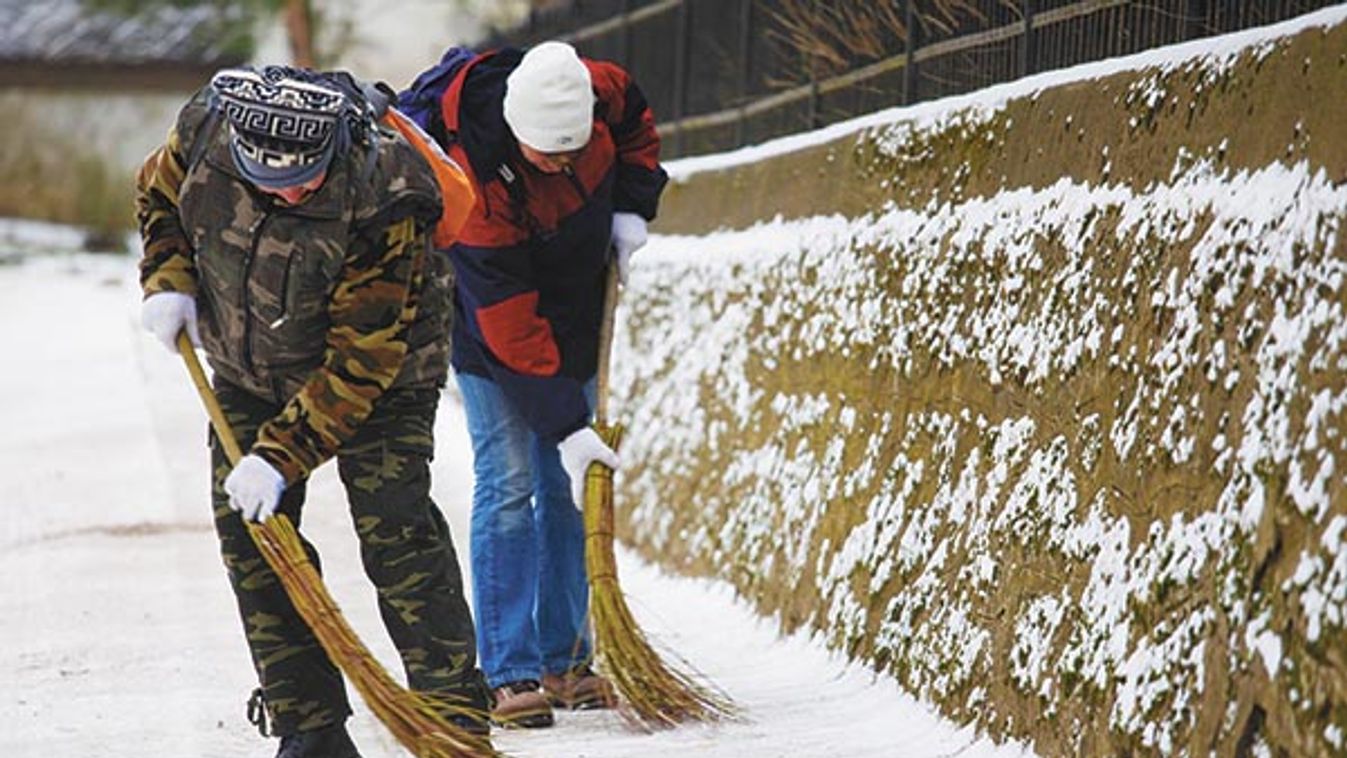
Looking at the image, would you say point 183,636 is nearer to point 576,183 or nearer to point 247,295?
point 576,183

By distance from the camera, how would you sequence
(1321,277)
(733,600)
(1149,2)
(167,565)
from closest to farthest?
(1321,277) < (1149,2) < (733,600) < (167,565)

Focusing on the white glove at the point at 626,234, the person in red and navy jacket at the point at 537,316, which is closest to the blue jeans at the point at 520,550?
the person in red and navy jacket at the point at 537,316

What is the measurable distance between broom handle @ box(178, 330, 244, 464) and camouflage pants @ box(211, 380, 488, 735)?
0.06 meters

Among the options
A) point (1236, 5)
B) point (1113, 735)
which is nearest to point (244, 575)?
point (1113, 735)

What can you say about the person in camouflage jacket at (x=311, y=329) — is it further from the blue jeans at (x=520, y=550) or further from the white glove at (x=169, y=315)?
the blue jeans at (x=520, y=550)

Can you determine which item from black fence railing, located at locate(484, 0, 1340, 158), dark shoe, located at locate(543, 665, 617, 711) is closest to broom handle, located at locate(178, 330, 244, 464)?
dark shoe, located at locate(543, 665, 617, 711)

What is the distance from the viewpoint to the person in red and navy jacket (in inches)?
252

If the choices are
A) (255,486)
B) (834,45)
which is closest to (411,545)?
(255,486)

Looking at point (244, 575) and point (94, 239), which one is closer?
point (244, 575)

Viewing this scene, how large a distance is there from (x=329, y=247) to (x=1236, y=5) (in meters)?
1.93

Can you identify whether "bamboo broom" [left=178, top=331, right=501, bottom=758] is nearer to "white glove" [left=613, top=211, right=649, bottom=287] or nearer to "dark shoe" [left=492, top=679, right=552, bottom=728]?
"dark shoe" [left=492, top=679, right=552, bottom=728]

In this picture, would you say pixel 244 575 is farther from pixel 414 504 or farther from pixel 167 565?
pixel 167 565

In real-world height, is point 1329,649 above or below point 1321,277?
below

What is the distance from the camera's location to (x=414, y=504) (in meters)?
5.56
